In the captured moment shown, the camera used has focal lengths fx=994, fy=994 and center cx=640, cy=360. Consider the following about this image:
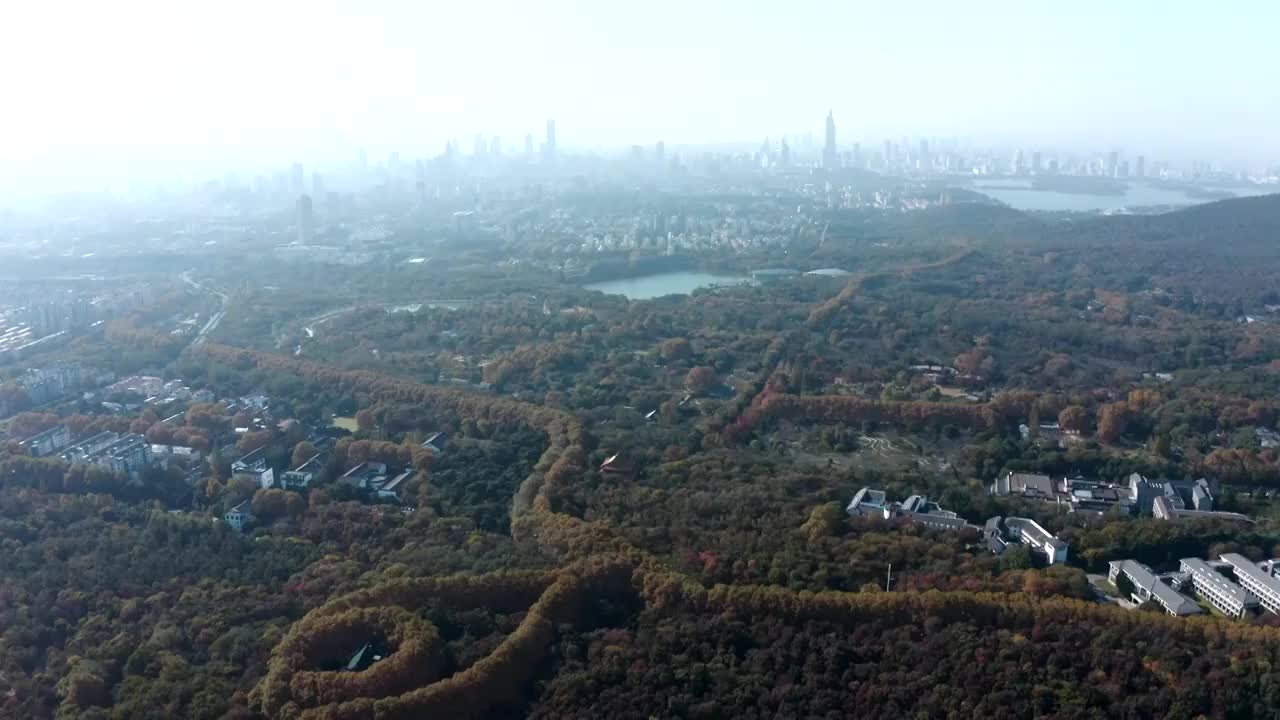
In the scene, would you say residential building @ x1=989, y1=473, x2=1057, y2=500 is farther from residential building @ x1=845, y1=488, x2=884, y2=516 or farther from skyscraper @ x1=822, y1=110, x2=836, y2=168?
skyscraper @ x1=822, y1=110, x2=836, y2=168

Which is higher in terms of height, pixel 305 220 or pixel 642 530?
pixel 305 220

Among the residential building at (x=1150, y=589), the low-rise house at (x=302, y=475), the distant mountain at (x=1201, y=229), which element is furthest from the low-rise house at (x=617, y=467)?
the distant mountain at (x=1201, y=229)

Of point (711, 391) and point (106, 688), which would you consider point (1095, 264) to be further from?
point (106, 688)

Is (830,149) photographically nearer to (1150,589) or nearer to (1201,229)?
(1201,229)

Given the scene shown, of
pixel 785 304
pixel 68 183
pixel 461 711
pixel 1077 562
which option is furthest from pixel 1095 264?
pixel 68 183

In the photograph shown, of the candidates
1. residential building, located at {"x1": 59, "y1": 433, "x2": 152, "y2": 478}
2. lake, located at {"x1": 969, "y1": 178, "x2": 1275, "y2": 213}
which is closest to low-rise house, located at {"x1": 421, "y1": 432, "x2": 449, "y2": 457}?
residential building, located at {"x1": 59, "y1": 433, "x2": 152, "y2": 478}

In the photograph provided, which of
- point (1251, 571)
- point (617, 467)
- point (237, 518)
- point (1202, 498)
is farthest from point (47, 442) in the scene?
point (1202, 498)

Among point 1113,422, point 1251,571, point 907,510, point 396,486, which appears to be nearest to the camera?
point 1251,571
